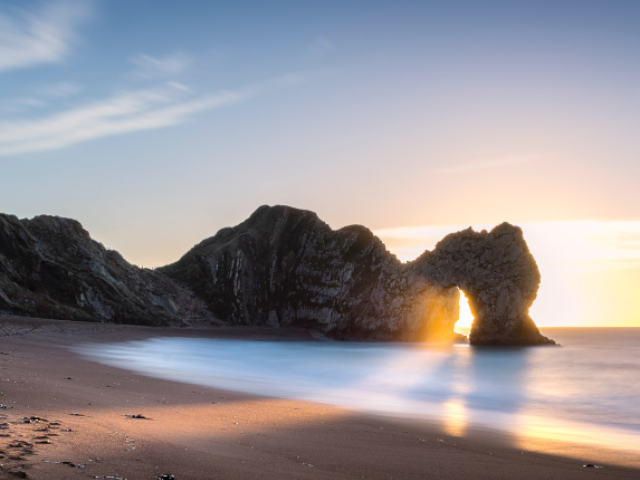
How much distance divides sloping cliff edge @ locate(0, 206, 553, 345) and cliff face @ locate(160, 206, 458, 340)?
14 cm

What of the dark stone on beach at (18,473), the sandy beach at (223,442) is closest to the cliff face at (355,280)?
the sandy beach at (223,442)

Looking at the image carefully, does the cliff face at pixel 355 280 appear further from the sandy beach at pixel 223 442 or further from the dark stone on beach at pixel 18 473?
the dark stone on beach at pixel 18 473

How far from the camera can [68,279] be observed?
54125 millimetres

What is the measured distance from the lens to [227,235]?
299ft

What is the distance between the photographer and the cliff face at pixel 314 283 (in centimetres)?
7462

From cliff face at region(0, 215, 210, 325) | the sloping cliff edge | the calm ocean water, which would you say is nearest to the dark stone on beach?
the calm ocean water

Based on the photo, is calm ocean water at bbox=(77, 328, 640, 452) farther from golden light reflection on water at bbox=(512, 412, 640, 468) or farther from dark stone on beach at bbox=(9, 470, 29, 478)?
dark stone on beach at bbox=(9, 470, 29, 478)

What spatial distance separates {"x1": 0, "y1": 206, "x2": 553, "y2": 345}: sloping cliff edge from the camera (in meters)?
54.2

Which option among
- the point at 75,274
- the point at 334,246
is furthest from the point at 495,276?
the point at 75,274

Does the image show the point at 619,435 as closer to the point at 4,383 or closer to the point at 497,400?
the point at 497,400

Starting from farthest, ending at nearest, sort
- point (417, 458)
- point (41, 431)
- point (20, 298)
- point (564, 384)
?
point (20, 298) < point (564, 384) < point (417, 458) < point (41, 431)

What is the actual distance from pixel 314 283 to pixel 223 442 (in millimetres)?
71498

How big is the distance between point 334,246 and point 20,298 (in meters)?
42.7

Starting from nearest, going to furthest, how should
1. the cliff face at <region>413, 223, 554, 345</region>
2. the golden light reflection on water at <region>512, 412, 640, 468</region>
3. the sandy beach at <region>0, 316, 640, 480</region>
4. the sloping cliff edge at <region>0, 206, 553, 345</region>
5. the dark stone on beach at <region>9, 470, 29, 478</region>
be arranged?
the dark stone on beach at <region>9, 470, 29, 478</region>
the sandy beach at <region>0, 316, 640, 480</region>
the golden light reflection on water at <region>512, 412, 640, 468</region>
the sloping cliff edge at <region>0, 206, 553, 345</region>
the cliff face at <region>413, 223, 554, 345</region>
